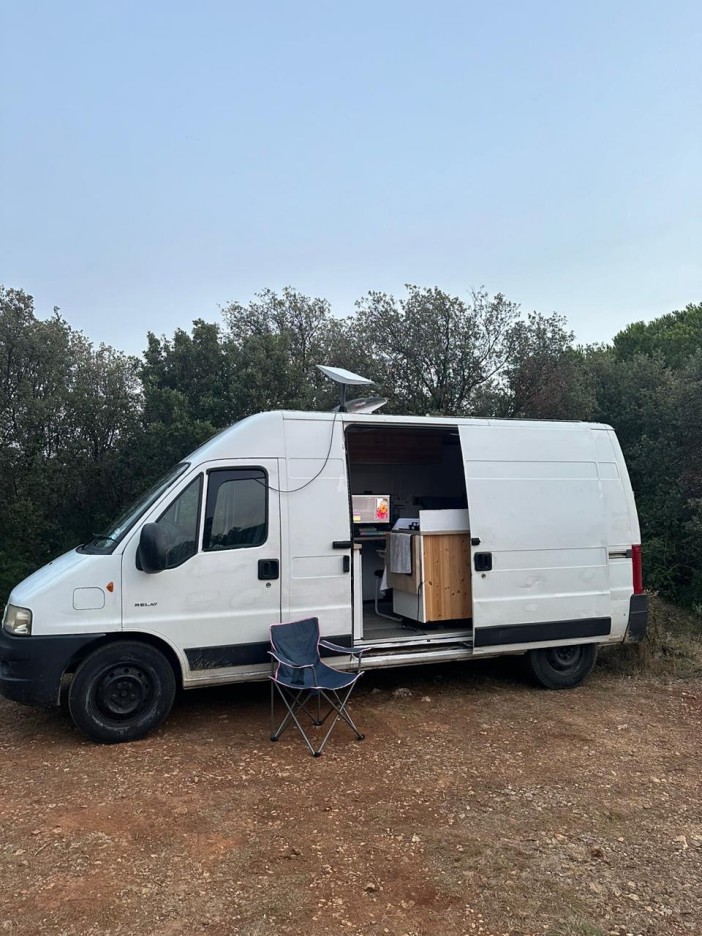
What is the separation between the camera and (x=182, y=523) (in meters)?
5.16

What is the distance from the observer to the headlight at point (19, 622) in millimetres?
4713

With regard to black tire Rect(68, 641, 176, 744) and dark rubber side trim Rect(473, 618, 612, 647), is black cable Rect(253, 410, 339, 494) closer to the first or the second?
black tire Rect(68, 641, 176, 744)

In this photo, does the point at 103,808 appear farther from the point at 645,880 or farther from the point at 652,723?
the point at 652,723

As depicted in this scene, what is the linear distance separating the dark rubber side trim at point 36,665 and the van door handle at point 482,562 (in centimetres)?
324

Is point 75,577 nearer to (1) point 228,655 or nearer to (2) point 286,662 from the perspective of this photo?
(1) point 228,655

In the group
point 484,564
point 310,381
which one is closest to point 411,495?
point 484,564

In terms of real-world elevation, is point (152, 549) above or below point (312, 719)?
above

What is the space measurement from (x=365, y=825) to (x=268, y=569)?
6.77ft

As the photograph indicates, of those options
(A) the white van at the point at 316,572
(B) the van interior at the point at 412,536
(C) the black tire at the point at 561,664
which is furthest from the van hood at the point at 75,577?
(C) the black tire at the point at 561,664

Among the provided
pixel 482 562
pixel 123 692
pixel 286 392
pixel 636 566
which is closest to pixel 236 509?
pixel 123 692

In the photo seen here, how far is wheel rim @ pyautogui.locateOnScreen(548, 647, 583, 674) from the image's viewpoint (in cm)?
635

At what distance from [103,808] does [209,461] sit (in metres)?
2.48

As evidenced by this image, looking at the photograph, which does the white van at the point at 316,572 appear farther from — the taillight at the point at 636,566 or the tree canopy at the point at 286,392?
the tree canopy at the point at 286,392

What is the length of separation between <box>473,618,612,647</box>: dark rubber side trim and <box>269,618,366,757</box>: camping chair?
1.15 meters
